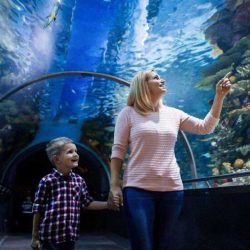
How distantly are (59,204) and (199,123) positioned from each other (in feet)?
3.91

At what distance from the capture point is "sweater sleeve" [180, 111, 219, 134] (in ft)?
9.90

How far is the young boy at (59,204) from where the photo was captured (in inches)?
131

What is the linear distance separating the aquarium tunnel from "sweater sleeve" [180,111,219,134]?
24.0 ft

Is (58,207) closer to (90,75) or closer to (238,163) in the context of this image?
(238,163)

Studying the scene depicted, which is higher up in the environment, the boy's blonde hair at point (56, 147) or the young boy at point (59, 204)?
the boy's blonde hair at point (56, 147)

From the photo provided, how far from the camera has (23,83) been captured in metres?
12.7

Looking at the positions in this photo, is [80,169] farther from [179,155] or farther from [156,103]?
[156,103]

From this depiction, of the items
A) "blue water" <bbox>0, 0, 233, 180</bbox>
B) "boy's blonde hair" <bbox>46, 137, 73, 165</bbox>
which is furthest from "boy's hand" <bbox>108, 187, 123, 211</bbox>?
"blue water" <bbox>0, 0, 233, 180</bbox>

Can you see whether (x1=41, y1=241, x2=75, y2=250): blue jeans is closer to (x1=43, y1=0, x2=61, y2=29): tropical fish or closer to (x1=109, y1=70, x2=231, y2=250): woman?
(x1=109, y1=70, x2=231, y2=250): woman

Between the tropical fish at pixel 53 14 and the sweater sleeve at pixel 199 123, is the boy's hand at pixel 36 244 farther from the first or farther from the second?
the tropical fish at pixel 53 14

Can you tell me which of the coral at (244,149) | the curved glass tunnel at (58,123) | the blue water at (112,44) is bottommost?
the coral at (244,149)

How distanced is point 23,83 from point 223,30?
561cm

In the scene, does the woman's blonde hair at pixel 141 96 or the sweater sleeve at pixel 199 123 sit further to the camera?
the sweater sleeve at pixel 199 123

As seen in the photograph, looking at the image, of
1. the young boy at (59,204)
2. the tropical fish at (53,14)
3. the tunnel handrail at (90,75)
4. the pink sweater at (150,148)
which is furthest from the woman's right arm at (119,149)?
the tropical fish at (53,14)
